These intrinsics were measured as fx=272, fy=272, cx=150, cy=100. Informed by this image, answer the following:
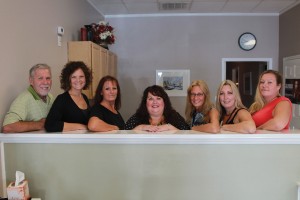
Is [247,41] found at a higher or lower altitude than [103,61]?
higher

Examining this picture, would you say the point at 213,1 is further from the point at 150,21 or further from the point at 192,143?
the point at 192,143

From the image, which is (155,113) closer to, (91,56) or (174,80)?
(91,56)

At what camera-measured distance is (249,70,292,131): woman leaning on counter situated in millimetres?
1875

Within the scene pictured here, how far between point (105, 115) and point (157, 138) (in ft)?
2.19

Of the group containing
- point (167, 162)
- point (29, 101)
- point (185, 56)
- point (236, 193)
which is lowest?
point (236, 193)

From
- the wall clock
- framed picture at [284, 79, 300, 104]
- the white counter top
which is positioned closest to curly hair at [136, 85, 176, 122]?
the white counter top

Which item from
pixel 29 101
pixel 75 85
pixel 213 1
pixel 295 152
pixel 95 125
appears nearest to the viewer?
pixel 295 152

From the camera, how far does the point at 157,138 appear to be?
1.80 m

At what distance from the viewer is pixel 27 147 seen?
6.20 feet

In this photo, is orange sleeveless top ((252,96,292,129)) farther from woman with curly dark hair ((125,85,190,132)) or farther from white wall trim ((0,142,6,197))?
white wall trim ((0,142,6,197))

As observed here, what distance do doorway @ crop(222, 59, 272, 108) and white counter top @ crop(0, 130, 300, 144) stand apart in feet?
12.3

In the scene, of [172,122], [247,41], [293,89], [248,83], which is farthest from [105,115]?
[248,83]

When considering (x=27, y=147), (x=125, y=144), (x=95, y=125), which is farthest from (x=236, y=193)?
(x=27, y=147)

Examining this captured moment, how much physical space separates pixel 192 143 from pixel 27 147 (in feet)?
3.72
